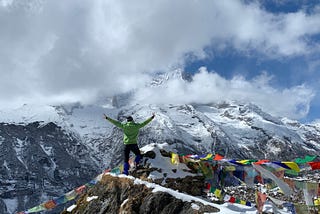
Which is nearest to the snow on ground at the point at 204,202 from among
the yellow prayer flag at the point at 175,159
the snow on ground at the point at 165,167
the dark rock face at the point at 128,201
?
the dark rock face at the point at 128,201

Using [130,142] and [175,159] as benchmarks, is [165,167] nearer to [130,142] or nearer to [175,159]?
[175,159]

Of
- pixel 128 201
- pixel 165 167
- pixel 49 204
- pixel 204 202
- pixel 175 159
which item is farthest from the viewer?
pixel 49 204

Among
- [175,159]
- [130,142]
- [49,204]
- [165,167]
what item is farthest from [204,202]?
[49,204]

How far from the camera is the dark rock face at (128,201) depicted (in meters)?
19.4

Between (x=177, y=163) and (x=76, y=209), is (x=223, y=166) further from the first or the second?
(x=76, y=209)

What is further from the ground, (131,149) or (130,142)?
(130,142)

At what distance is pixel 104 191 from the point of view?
74.0 ft

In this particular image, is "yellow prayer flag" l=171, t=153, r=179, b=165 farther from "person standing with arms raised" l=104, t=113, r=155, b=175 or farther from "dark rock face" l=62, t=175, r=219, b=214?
"dark rock face" l=62, t=175, r=219, b=214

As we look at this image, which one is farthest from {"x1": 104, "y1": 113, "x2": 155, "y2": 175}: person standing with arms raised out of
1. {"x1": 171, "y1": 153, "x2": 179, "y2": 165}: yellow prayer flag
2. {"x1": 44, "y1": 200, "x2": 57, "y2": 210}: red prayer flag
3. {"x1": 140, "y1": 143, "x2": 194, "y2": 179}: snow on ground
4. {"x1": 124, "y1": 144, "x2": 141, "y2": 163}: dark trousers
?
{"x1": 44, "y1": 200, "x2": 57, "y2": 210}: red prayer flag

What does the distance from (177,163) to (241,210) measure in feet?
17.5

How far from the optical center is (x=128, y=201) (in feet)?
67.4

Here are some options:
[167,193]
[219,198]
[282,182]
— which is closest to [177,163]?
[219,198]

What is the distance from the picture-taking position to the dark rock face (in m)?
19.4

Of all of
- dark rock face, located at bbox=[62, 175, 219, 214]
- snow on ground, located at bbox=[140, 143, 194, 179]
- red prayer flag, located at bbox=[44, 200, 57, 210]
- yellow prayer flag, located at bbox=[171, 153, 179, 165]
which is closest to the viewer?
dark rock face, located at bbox=[62, 175, 219, 214]
